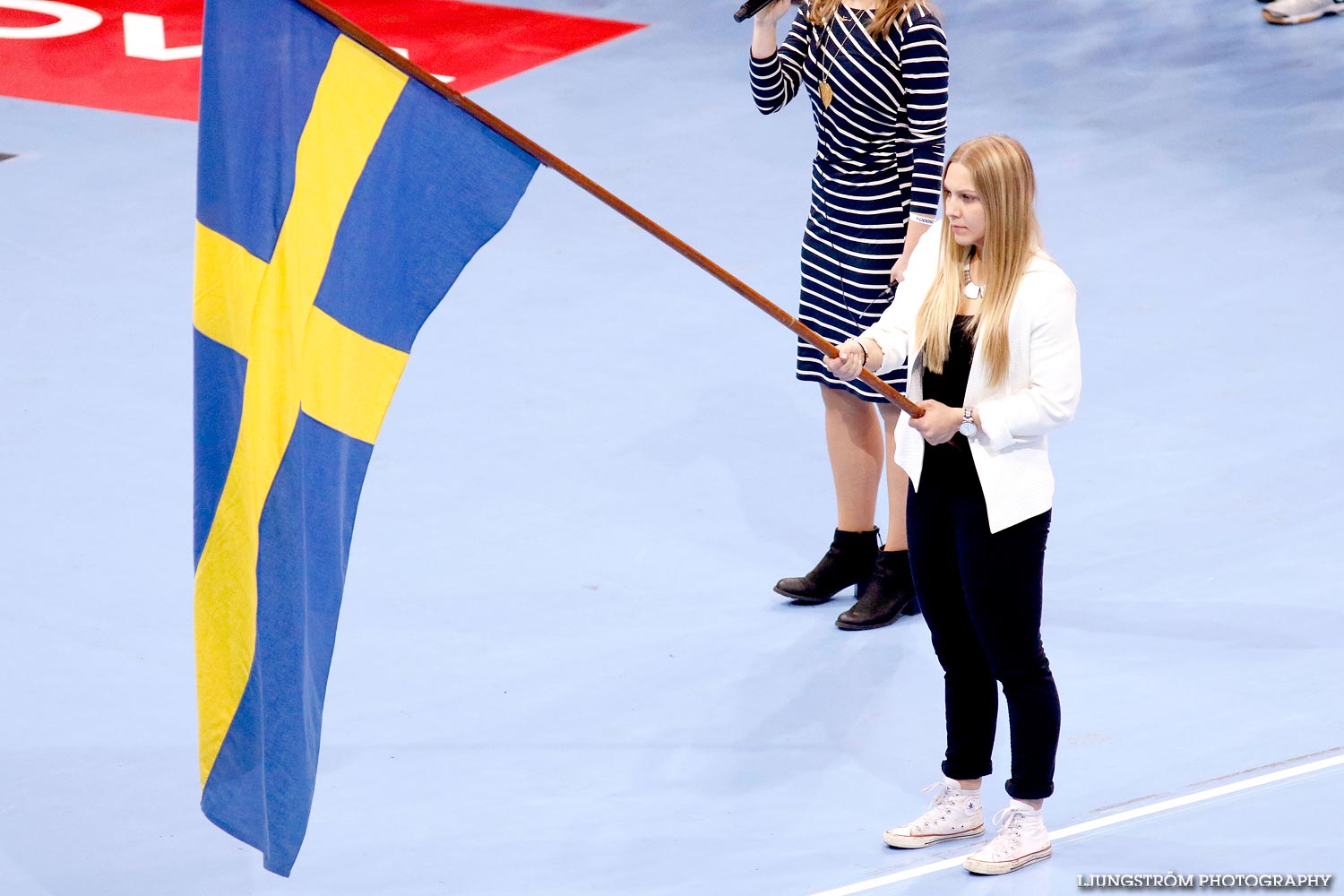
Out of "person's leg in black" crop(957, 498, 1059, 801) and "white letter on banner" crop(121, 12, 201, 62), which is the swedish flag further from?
Answer: "white letter on banner" crop(121, 12, 201, 62)

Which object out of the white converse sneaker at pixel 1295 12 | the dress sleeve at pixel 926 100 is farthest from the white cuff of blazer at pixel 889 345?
the white converse sneaker at pixel 1295 12

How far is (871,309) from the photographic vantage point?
12.4 feet

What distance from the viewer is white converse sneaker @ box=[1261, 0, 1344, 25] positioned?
26.2 feet

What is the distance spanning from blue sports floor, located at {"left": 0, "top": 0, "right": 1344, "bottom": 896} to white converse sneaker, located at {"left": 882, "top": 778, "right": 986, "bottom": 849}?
1.5 inches

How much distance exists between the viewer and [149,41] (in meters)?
8.36

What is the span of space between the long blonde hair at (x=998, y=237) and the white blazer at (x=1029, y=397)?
2cm

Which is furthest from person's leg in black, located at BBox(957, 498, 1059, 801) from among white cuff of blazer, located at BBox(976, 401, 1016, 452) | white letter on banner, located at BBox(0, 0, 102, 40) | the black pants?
white letter on banner, located at BBox(0, 0, 102, 40)

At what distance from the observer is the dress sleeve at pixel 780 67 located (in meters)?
3.81

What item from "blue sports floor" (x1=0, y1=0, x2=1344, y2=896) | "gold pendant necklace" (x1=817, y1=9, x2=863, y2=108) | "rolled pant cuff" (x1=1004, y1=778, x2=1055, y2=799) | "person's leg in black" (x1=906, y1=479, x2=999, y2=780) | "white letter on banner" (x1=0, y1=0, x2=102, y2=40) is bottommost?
"white letter on banner" (x1=0, y1=0, x2=102, y2=40)

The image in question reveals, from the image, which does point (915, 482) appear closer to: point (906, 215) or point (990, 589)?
point (990, 589)

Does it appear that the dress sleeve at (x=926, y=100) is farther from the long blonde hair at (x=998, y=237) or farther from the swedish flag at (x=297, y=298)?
the swedish flag at (x=297, y=298)

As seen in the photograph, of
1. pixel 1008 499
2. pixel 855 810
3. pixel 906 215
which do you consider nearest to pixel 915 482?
pixel 1008 499

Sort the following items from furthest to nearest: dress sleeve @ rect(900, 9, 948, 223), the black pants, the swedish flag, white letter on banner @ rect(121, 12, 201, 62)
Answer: white letter on banner @ rect(121, 12, 201, 62) → dress sleeve @ rect(900, 9, 948, 223) → the black pants → the swedish flag

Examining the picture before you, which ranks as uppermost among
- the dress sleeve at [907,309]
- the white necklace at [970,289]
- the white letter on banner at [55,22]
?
the white necklace at [970,289]
